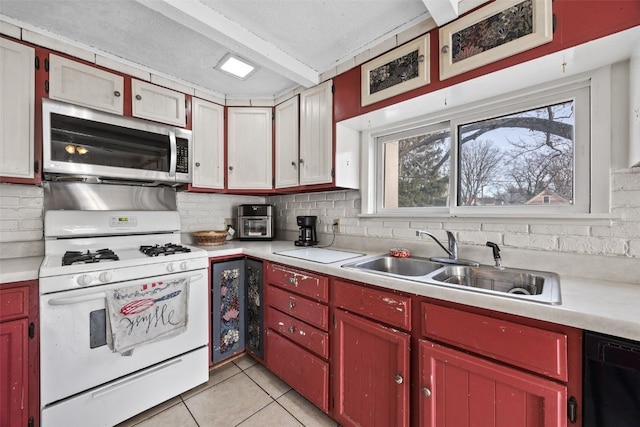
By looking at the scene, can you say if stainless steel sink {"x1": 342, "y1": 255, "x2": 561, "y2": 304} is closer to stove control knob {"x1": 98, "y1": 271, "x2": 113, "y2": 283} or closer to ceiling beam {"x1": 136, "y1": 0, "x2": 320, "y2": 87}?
stove control knob {"x1": 98, "y1": 271, "x2": 113, "y2": 283}

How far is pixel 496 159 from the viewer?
62.8 inches

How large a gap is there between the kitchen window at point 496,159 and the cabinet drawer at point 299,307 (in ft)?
3.04

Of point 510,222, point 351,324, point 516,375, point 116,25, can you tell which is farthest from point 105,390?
point 510,222

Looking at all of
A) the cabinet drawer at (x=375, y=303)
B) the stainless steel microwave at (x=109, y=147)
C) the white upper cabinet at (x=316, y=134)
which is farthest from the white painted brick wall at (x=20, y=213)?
the cabinet drawer at (x=375, y=303)

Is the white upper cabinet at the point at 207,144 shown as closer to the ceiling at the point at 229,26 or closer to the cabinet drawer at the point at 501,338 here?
the ceiling at the point at 229,26

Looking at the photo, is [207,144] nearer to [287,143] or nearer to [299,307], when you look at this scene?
[287,143]

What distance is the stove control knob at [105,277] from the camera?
1401 millimetres

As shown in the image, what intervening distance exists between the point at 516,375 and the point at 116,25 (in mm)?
2601

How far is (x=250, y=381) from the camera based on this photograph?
1.89 meters

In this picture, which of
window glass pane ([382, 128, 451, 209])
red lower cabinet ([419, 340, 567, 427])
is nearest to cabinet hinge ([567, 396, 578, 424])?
red lower cabinet ([419, 340, 567, 427])

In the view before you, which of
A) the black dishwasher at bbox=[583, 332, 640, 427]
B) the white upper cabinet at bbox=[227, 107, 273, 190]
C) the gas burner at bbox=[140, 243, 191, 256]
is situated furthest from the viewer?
the white upper cabinet at bbox=[227, 107, 273, 190]

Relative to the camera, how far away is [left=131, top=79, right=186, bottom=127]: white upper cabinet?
193 cm

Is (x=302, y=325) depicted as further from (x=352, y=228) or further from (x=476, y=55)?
(x=476, y=55)

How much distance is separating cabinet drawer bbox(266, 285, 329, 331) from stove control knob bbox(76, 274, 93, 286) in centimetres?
100
